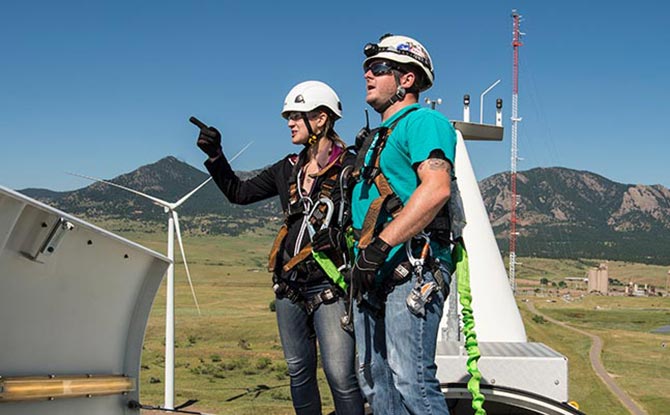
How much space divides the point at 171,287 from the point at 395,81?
11674 mm

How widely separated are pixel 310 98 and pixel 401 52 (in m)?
0.97

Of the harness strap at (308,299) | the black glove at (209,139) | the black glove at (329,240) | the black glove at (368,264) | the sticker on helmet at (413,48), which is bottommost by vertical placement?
the harness strap at (308,299)

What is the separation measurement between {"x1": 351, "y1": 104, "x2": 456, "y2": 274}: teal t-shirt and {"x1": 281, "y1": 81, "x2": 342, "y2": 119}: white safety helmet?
0.88 m

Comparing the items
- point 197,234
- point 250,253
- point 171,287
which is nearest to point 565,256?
point 250,253

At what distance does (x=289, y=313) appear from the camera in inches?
171

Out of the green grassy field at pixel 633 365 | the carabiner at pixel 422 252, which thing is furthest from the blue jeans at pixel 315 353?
the green grassy field at pixel 633 365

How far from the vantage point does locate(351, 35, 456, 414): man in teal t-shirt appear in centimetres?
335

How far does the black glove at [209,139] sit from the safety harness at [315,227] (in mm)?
527

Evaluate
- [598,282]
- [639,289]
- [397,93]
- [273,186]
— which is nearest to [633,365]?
[273,186]

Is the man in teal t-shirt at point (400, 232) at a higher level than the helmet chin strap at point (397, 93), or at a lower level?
lower

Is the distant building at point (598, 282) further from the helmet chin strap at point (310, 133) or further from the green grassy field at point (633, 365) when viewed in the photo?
the helmet chin strap at point (310, 133)

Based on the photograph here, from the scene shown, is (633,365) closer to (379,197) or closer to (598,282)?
(379,197)

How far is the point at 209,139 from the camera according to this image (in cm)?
461

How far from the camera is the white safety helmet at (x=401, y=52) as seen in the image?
3.67m
